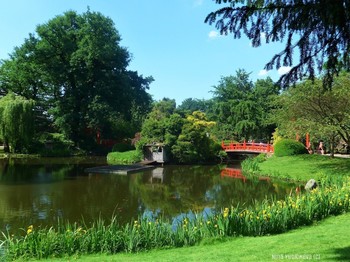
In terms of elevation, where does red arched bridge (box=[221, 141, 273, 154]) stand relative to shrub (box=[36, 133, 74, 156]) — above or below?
below

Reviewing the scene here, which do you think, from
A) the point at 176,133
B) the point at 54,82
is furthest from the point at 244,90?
the point at 54,82

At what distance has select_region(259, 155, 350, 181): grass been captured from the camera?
62.4 ft

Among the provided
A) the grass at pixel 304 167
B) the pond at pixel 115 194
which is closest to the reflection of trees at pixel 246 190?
the pond at pixel 115 194

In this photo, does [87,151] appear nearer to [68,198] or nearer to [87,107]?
[87,107]

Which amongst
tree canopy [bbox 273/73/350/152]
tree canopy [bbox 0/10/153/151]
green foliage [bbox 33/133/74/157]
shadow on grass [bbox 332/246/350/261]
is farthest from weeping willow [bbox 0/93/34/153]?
shadow on grass [bbox 332/246/350/261]

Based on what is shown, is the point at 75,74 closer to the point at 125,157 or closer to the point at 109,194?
the point at 125,157

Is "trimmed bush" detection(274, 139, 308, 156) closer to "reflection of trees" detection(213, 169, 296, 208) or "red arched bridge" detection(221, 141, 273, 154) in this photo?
"red arched bridge" detection(221, 141, 273, 154)

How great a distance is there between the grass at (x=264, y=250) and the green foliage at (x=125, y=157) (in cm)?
2437

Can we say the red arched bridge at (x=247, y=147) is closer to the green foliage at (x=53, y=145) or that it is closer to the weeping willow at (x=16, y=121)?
the green foliage at (x=53, y=145)

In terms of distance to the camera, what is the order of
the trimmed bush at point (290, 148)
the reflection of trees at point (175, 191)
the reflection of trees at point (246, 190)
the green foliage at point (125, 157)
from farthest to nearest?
the green foliage at point (125, 157), the trimmed bush at point (290, 148), the reflection of trees at point (246, 190), the reflection of trees at point (175, 191)

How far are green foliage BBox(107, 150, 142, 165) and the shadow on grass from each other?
86.2 feet

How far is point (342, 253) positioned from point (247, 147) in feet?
90.9

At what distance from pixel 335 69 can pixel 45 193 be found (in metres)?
13.6

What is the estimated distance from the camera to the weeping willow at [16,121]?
100 ft
